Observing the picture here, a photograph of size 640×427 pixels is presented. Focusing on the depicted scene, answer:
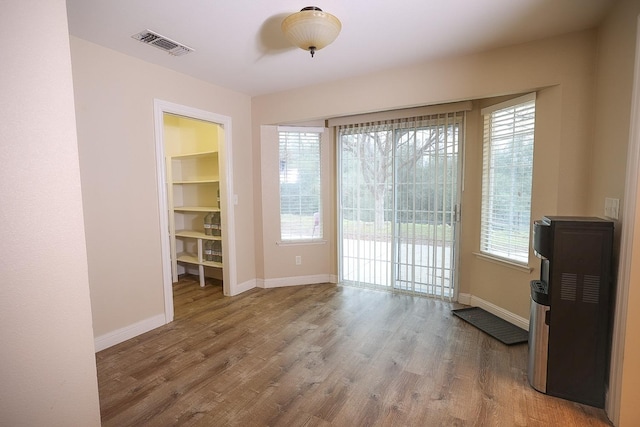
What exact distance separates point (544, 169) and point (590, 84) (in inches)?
26.3

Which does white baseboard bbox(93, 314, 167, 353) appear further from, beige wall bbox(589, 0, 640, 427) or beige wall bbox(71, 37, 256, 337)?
beige wall bbox(589, 0, 640, 427)

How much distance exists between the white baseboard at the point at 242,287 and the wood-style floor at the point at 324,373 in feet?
1.56

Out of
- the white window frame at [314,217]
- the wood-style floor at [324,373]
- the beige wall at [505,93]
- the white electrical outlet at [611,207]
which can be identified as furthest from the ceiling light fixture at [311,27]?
the wood-style floor at [324,373]

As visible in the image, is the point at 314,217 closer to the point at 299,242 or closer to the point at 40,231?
the point at 299,242

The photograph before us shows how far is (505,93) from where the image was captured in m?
2.53

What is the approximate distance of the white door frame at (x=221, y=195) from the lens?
2859mm

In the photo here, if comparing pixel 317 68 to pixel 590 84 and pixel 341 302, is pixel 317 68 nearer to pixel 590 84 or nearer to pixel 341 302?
pixel 590 84

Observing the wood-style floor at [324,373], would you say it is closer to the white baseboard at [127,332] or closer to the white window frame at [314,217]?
the white baseboard at [127,332]

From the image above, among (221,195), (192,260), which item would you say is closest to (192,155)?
(221,195)

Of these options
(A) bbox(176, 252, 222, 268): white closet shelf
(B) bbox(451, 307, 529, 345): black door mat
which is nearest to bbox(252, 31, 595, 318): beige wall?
(B) bbox(451, 307, 529, 345): black door mat

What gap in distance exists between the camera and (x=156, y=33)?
2221 millimetres

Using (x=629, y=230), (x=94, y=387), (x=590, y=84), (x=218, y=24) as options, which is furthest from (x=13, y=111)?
(x=590, y=84)

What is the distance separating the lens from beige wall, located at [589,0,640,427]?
1.58 metres

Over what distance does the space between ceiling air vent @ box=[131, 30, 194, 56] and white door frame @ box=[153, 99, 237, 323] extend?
1.75 ft
